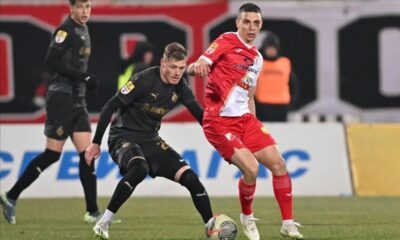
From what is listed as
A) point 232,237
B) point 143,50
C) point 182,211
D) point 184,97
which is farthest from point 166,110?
point 143,50

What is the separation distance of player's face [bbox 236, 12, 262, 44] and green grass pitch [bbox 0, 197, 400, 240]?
1.88 meters

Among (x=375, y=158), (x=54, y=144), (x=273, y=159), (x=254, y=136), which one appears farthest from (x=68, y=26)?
(x=375, y=158)

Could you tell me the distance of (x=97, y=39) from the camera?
19.6m

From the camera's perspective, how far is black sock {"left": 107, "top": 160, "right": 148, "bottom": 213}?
963 centimetres

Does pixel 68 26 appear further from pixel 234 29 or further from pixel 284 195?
pixel 234 29

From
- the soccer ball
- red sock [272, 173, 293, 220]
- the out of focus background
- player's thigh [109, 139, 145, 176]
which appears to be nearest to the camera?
the soccer ball

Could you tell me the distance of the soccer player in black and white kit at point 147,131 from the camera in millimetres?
9641

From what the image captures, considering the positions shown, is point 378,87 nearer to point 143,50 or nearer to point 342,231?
point 143,50

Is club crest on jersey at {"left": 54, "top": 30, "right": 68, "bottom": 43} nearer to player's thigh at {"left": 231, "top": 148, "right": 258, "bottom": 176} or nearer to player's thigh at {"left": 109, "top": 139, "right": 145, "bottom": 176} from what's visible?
player's thigh at {"left": 109, "top": 139, "right": 145, "bottom": 176}

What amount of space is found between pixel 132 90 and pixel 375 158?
6367mm

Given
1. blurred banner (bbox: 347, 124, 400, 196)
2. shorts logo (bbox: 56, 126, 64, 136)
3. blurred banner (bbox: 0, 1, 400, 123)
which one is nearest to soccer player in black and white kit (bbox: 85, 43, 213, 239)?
shorts logo (bbox: 56, 126, 64, 136)

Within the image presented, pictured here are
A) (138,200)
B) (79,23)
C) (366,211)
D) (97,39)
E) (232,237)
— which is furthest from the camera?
(97,39)

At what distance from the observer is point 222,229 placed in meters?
9.12

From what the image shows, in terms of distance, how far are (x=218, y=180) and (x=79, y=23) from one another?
4.39 m
